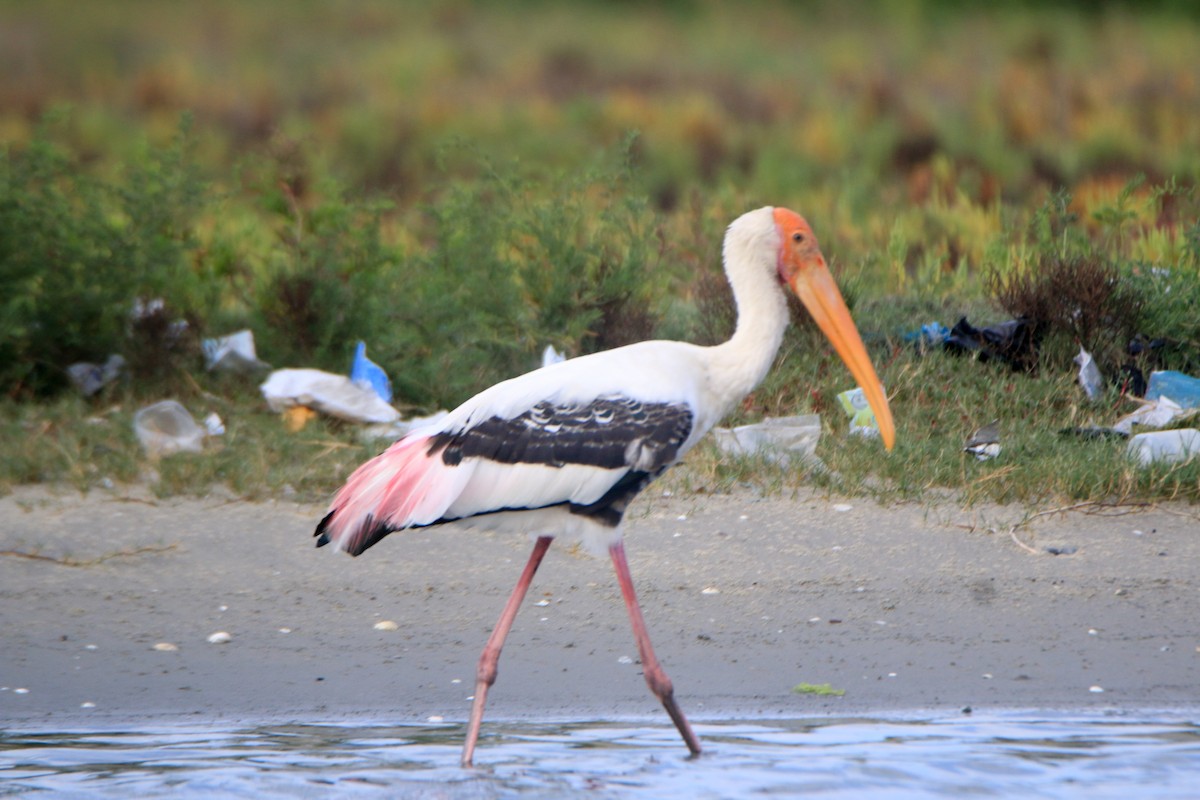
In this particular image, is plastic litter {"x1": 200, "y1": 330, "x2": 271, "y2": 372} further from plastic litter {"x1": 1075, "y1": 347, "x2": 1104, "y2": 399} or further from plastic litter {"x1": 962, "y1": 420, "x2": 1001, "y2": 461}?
plastic litter {"x1": 1075, "y1": 347, "x2": 1104, "y2": 399}

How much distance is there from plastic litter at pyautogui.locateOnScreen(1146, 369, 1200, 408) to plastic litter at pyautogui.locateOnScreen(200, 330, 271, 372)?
3199 mm

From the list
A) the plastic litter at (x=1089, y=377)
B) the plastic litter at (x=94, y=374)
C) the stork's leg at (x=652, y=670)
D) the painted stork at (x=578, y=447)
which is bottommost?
the stork's leg at (x=652, y=670)

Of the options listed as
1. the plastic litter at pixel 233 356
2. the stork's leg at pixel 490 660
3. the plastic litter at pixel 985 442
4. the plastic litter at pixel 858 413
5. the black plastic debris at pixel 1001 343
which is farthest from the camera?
the plastic litter at pixel 233 356

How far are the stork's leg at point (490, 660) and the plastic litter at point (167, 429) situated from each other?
2.04 metres

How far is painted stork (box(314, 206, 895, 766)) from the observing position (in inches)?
135

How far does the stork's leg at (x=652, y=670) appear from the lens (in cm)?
342

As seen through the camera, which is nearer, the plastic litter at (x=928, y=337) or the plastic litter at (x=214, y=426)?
the plastic litter at (x=214, y=426)

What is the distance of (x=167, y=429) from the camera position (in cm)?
541

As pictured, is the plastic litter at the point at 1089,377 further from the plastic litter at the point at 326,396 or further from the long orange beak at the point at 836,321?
the plastic litter at the point at 326,396

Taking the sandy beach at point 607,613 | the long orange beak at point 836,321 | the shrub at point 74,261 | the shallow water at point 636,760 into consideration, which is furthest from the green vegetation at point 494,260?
the shallow water at point 636,760

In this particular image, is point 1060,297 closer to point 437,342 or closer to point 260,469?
point 437,342

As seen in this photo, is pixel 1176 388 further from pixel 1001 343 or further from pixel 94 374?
Answer: pixel 94 374

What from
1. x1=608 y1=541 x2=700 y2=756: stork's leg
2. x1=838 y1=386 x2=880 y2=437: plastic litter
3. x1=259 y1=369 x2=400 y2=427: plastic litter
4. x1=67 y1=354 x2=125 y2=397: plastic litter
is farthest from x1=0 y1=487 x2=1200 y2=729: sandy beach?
x1=67 y1=354 x2=125 y2=397: plastic litter

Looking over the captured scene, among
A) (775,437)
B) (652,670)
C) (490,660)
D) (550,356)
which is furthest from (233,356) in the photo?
(652,670)
